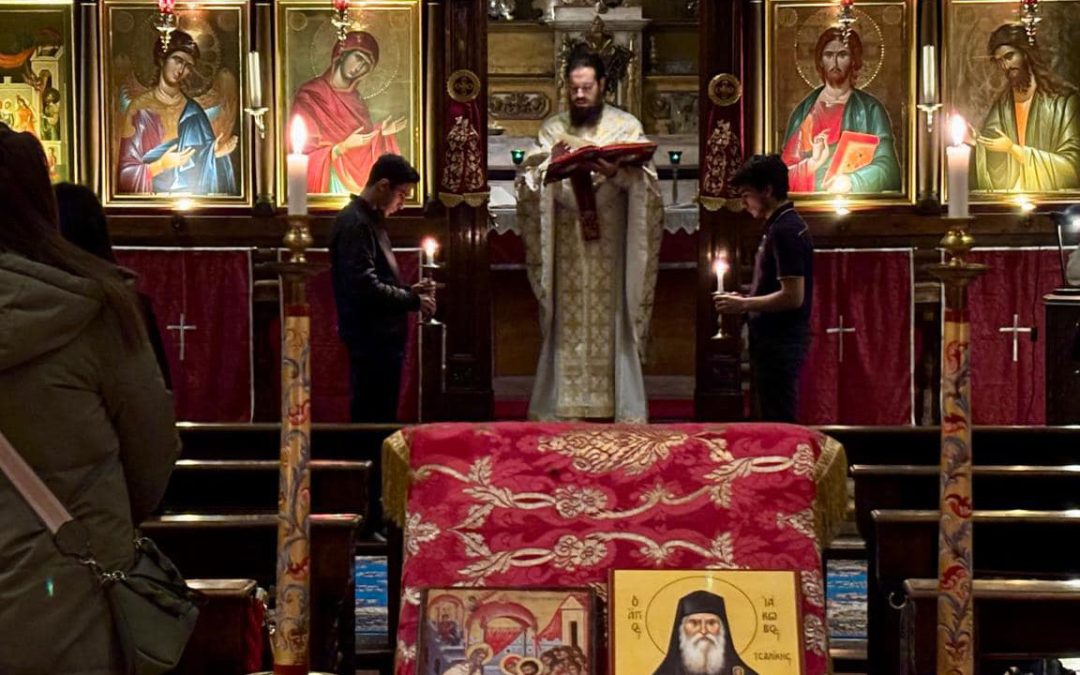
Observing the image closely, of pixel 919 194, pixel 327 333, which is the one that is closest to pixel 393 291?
pixel 327 333

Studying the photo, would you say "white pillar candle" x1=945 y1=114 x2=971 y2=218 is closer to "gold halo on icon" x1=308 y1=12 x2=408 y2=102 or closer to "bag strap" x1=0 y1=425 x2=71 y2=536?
"bag strap" x1=0 y1=425 x2=71 y2=536

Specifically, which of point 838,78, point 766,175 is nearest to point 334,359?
point 838,78

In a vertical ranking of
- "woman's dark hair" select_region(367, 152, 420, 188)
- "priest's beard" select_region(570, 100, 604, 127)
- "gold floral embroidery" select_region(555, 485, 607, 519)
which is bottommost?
"gold floral embroidery" select_region(555, 485, 607, 519)

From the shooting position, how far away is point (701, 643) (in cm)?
257

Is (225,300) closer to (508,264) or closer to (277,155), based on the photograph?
(277,155)

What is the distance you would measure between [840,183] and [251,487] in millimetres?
5459

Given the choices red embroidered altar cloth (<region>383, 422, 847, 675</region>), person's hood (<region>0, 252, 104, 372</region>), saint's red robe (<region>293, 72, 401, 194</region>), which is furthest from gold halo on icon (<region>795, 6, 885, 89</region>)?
person's hood (<region>0, 252, 104, 372</region>)

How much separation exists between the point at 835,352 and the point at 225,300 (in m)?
4.00

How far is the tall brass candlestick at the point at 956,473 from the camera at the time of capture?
96.7 inches

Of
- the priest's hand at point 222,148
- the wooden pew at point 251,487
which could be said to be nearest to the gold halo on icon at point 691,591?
the wooden pew at point 251,487

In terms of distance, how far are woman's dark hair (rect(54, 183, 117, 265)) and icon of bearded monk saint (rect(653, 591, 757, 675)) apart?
6.43 feet

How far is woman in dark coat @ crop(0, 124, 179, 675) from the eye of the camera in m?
2.50

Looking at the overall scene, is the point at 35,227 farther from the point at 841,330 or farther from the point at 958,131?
the point at 841,330

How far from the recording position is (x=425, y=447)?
3.09 m
